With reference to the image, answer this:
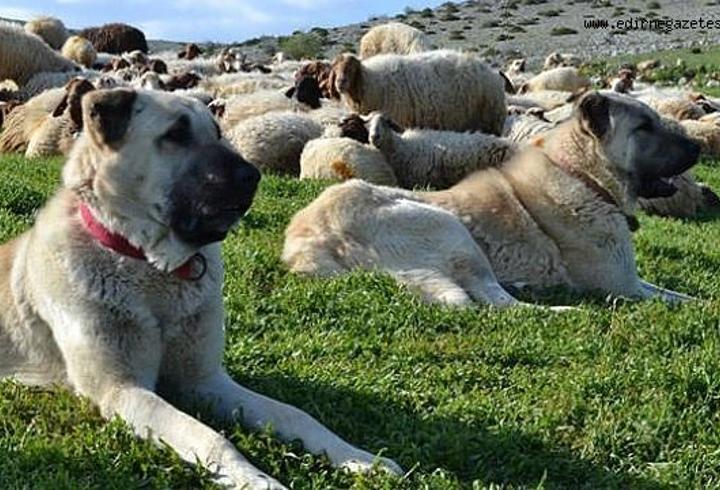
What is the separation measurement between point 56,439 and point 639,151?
6.06 m

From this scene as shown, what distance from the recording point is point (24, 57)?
72.7 ft

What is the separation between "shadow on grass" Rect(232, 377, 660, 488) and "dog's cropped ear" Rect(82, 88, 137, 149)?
147 centimetres

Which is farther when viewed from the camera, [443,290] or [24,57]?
[24,57]

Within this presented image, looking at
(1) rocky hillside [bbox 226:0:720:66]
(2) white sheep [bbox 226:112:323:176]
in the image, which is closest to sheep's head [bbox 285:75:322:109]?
(2) white sheep [bbox 226:112:323:176]

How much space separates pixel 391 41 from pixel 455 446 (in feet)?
58.2

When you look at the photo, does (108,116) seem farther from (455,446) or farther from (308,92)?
(308,92)

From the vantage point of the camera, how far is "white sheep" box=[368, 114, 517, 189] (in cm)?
1366

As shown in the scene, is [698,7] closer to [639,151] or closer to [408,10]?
[408,10]

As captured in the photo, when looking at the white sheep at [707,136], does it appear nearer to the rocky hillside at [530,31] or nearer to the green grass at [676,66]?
the green grass at [676,66]

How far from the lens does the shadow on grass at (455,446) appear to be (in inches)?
198

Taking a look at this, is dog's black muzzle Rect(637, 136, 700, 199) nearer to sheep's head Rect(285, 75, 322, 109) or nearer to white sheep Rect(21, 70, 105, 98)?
sheep's head Rect(285, 75, 322, 109)

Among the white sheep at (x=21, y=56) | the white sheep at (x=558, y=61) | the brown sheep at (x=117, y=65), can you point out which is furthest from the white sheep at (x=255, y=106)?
the white sheep at (x=558, y=61)

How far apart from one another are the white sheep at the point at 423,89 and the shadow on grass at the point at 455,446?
430 inches

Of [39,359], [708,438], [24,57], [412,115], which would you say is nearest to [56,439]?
[39,359]
